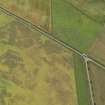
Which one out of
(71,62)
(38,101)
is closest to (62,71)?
(71,62)

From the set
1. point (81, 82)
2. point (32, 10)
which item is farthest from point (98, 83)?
point (32, 10)

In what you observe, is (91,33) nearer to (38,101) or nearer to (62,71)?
(62,71)

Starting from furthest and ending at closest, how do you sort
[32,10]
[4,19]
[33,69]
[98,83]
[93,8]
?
[93,8] → [32,10] → [4,19] → [98,83] → [33,69]

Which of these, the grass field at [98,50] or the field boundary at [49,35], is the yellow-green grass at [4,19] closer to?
the field boundary at [49,35]

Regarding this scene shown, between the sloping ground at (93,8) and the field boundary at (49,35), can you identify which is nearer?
the field boundary at (49,35)

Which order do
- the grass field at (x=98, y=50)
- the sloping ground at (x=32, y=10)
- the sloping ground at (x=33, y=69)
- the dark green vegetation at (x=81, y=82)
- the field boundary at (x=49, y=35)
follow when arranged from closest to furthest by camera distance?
the sloping ground at (x=33, y=69) < the dark green vegetation at (x=81, y=82) < the field boundary at (x=49, y=35) < the grass field at (x=98, y=50) < the sloping ground at (x=32, y=10)

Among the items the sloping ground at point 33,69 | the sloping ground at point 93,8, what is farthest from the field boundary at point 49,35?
the sloping ground at point 93,8

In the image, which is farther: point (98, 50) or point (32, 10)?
point (32, 10)

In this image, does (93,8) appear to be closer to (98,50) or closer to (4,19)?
(98,50)
